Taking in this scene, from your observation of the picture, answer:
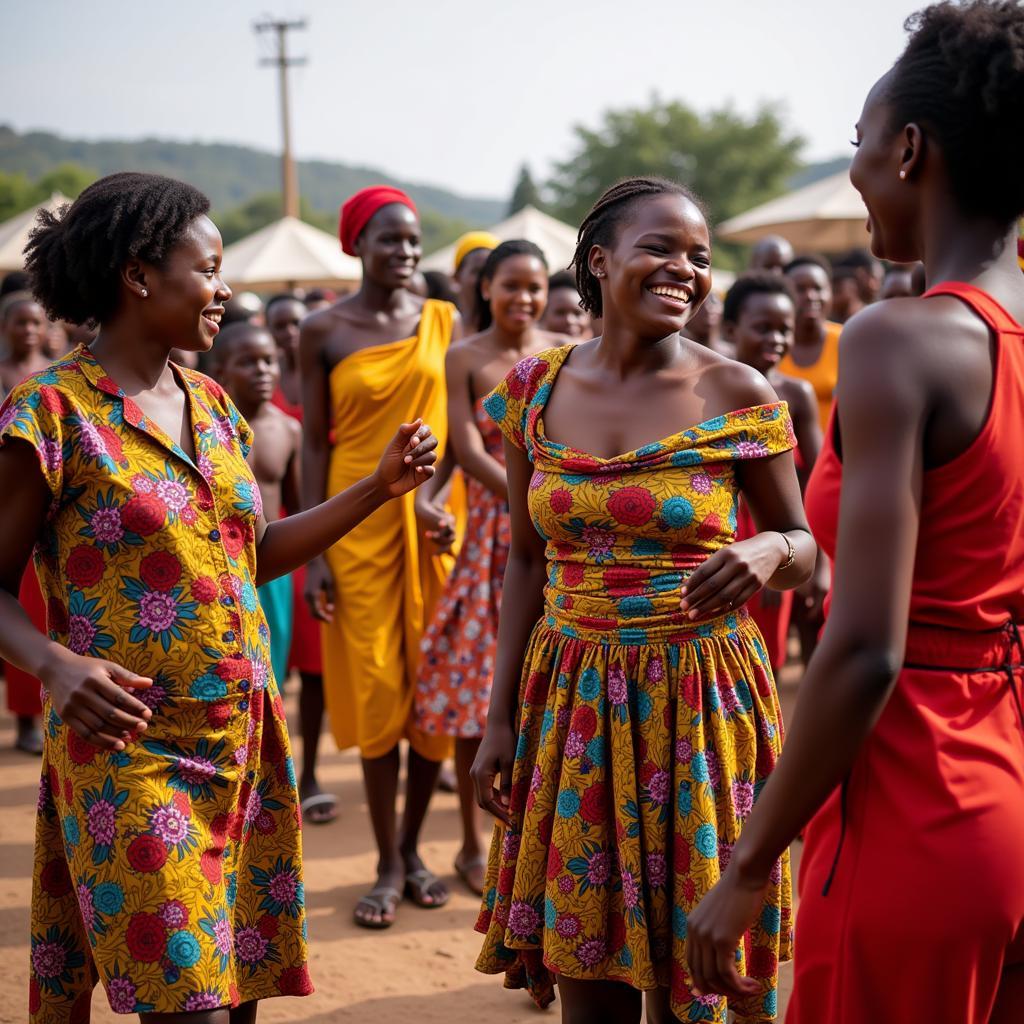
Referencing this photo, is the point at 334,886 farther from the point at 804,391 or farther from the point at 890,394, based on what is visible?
the point at 890,394

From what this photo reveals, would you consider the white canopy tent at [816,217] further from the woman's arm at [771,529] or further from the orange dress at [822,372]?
the woman's arm at [771,529]

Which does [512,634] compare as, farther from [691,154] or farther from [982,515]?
[691,154]

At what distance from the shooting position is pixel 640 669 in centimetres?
269

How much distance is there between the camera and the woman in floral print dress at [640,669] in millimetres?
2652

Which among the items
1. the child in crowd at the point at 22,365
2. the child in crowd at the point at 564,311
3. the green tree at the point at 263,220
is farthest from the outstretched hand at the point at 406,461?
the green tree at the point at 263,220

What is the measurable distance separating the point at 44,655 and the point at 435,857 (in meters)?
3.26

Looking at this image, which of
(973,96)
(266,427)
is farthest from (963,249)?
(266,427)

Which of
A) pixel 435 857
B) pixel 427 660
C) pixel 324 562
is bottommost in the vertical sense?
pixel 435 857

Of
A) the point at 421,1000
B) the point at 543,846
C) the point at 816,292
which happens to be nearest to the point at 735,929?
the point at 543,846

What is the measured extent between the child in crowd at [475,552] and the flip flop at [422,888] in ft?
0.59

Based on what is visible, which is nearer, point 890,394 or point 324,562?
point 890,394

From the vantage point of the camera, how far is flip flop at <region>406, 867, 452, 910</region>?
15.8 feet

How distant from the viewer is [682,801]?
265 cm

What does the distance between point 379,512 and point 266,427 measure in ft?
2.96
